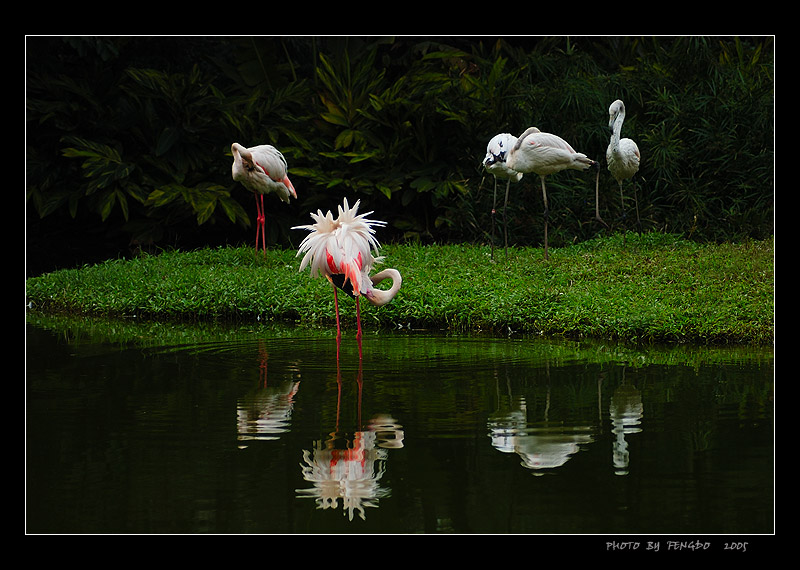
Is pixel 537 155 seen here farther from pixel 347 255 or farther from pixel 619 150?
pixel 347 255

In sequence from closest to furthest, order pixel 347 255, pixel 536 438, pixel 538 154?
pixel 536 438, pixel 347 255, pixel 538 154

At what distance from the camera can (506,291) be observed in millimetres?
8586

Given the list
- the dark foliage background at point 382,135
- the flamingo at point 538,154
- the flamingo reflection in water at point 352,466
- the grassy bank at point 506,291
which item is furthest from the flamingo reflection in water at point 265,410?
the dark foliage background at point 382,135

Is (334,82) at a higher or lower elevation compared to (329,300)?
higher

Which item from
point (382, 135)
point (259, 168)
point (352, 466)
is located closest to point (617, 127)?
point (259, 168)

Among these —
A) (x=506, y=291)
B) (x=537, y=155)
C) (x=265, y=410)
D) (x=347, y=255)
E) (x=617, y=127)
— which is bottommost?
(x=265, y=410)

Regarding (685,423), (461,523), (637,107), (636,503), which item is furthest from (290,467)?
(637,107)

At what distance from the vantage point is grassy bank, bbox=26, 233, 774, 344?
7.51 metres

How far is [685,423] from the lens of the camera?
15.5ft

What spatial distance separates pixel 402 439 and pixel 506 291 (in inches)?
168

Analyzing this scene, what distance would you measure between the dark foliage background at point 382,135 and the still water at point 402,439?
239 inches

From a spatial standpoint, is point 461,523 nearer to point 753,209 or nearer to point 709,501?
point 709,501

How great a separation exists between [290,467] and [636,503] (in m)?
1.45

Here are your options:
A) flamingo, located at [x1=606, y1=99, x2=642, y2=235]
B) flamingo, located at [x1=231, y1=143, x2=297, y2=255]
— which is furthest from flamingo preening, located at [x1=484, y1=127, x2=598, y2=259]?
flamingo, located at [x1=231, y1=143, x2=297, y2=255]
